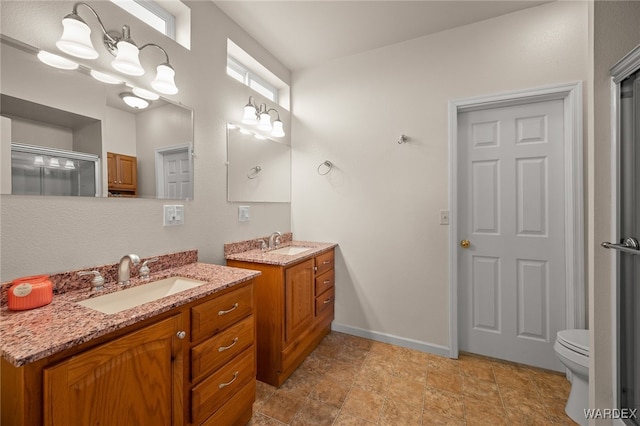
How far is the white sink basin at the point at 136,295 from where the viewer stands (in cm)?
119

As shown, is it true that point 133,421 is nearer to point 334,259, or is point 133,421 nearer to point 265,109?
point 334,259

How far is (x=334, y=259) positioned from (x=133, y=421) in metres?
1.92

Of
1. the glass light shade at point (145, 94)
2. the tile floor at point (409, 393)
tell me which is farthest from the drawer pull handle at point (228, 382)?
the glass light shade at point (145, 94)

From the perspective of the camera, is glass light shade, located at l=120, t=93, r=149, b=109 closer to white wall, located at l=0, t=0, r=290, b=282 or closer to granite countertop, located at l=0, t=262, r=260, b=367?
white wall, located at l=0, t=0, r=290, b=282

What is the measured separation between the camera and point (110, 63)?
1.38 m

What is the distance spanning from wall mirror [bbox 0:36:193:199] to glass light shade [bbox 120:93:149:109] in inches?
0.6

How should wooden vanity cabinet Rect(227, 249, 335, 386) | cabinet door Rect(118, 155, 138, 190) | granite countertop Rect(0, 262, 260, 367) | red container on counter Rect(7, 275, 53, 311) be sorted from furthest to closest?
wooden vanity cabinet Rect(227, 249, 335, 386), cabinet door Rect(118, 155, 138, 190), red container on counter Rect(7, 275, 53, 311), granite countertop Rect(0, 262, 260, 367)

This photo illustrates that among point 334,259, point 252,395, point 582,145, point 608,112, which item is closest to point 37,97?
point 252,395

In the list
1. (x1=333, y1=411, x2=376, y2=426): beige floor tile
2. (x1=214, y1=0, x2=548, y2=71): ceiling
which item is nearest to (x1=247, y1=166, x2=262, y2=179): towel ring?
(x1=214, y1=0, x2=548, y2=71): ceiling

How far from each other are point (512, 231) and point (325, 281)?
1.61 m

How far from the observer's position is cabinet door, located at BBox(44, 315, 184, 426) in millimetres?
776

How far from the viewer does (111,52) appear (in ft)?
4.52

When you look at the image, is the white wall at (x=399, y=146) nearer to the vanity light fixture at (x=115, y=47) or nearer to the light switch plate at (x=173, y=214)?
the light switch plate at (x=173, y=214)

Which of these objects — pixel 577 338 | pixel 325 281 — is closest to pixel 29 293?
pixel 325 281
